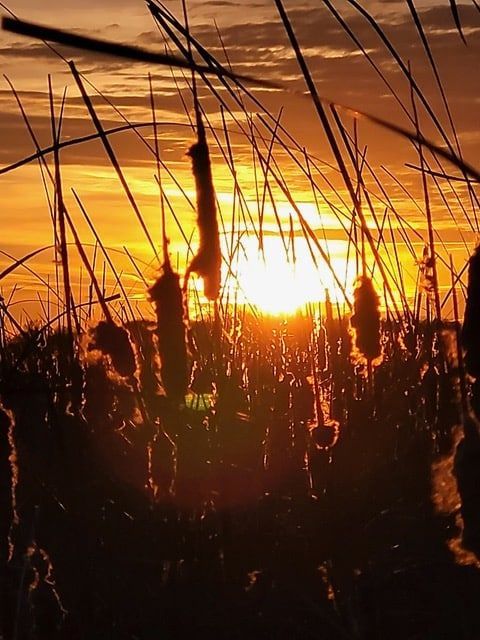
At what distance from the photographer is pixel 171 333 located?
198 cm

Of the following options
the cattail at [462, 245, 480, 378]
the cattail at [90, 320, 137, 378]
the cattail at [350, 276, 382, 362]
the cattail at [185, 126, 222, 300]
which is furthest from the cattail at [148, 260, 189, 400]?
the cattail at [90, 320, 137, 378]

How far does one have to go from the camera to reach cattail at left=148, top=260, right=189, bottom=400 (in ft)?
6.44

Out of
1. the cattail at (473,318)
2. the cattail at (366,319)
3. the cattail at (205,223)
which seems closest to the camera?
the cattail at (205,223)

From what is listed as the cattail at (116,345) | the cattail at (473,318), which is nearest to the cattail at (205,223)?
the cattail at (473,318)

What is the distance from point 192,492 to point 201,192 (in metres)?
1.38

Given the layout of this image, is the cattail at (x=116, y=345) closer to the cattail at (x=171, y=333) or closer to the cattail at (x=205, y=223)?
the cattail at (x=171, y=333)

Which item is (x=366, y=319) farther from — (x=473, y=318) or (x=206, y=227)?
(x=206, y=227)

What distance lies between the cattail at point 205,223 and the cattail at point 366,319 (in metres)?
1.04

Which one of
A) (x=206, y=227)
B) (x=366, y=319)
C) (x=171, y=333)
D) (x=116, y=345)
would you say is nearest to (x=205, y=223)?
(x=206, y=227)

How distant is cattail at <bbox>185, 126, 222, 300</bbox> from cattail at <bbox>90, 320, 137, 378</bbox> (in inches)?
52.6

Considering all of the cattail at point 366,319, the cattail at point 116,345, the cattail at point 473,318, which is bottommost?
the cattail at point 473,318

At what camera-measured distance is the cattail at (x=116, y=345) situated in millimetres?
3072

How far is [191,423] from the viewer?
135 inches

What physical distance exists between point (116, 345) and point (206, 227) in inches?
56.0
